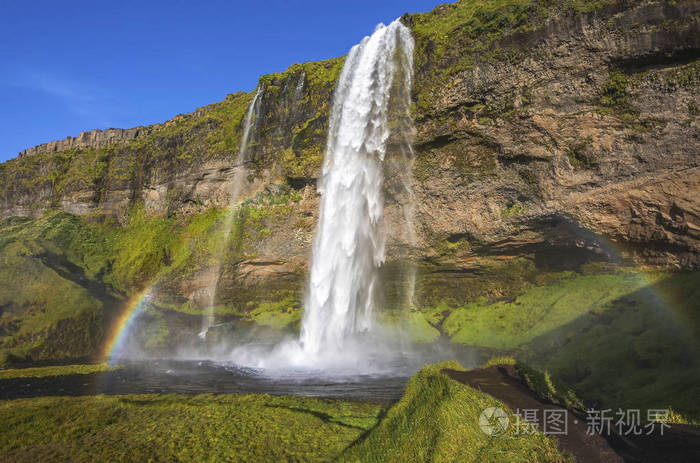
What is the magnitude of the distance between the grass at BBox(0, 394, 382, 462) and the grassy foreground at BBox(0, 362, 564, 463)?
0.02 m

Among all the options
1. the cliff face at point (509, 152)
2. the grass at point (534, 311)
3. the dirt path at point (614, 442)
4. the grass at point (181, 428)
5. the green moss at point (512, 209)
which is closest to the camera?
the dirt path at point (614, 442)

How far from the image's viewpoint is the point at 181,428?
7215 mm

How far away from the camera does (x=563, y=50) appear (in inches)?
579

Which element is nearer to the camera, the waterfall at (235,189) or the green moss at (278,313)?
the green moss at (278,313)

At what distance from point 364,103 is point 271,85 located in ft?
27.8

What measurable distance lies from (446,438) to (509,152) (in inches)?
528

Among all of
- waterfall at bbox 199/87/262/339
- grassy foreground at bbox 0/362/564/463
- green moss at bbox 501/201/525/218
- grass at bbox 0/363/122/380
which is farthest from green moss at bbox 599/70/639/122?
grass at bbox 0/363/122/380

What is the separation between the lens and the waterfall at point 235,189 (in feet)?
81.3

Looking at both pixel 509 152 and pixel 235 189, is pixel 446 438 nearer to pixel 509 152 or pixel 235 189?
pixel 509 152

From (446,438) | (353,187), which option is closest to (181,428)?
(446,438)

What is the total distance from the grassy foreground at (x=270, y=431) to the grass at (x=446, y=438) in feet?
0.05

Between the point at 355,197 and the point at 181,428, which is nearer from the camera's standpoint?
the point at 181,428

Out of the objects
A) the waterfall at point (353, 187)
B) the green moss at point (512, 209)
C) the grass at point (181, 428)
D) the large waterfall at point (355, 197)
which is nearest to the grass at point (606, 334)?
the green moss at point (512, 209)

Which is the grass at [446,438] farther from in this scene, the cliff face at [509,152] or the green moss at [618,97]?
the green moss at [618,97]
